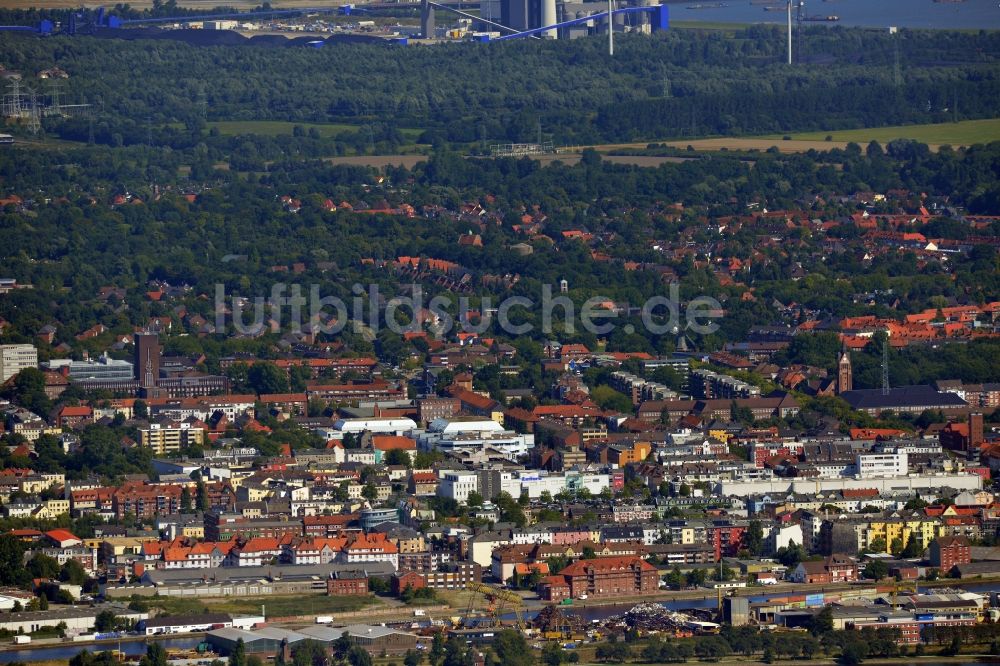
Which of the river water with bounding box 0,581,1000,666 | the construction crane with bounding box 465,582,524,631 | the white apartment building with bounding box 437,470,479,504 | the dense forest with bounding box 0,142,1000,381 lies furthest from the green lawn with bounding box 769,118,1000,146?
the river water with bounding box 0,581,1000,666

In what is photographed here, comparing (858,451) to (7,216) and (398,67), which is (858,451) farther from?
(398,67)

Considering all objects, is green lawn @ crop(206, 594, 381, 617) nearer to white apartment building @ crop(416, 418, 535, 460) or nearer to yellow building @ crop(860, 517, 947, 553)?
yellow building @ crop(860, 517, 947, 553)

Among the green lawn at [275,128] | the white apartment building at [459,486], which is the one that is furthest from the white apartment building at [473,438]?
the green lawn at [275,128]

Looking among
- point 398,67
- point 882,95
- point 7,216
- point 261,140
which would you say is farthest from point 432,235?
point 398,67

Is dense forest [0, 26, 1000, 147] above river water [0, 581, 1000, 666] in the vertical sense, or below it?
above

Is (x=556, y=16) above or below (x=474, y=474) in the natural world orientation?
above

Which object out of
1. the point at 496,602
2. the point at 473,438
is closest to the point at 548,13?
the point at 473,438

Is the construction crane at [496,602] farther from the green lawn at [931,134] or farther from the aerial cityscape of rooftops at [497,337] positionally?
the green lawn at [931,134]
